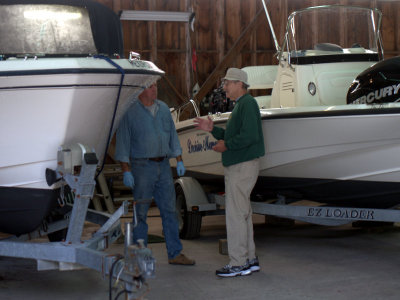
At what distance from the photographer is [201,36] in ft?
37.7

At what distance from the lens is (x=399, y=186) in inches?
195

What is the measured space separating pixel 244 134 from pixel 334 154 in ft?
3.06

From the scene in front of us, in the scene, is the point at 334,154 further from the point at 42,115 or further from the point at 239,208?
the point at 42,115

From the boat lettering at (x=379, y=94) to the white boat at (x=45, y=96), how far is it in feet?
5.63

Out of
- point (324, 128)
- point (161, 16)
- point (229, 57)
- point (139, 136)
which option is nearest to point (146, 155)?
point (139, 136)

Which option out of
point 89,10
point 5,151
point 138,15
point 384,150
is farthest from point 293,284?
point 138,15

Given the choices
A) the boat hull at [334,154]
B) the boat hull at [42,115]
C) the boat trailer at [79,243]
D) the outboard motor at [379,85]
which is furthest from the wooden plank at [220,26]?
the boat trailer at [79,243]

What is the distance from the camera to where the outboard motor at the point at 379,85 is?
479 centimetres

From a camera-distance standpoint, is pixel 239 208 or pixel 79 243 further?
pixel 239 208

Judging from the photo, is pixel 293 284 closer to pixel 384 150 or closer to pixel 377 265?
pixel 377 265

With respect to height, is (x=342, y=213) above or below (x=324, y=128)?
below

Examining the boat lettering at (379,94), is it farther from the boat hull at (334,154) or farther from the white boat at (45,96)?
the white boat at (45,96)

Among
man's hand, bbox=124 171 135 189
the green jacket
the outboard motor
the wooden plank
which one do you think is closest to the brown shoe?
man's hand, bbox=124 171 135 189

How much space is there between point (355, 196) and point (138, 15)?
372 centimetres
